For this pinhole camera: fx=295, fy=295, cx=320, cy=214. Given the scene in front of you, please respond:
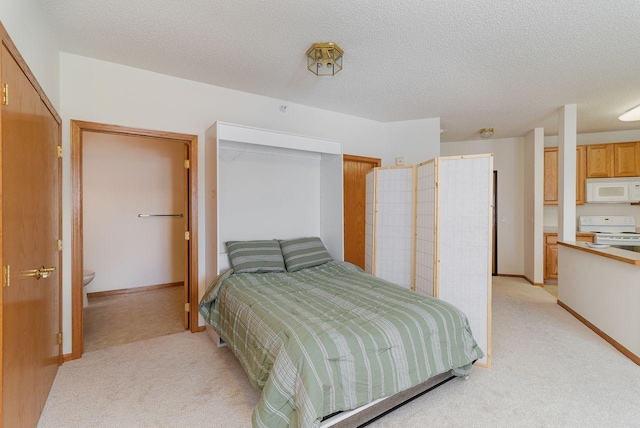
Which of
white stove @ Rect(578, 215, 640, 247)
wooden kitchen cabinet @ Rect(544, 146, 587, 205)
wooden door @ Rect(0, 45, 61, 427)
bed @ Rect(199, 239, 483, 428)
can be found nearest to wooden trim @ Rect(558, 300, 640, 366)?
bed @ Rect(199, 239, 483, 428)

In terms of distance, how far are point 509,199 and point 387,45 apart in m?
4.60

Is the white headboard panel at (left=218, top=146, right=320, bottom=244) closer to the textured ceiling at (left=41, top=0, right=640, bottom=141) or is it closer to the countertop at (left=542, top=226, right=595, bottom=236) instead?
the textured ceiling at (left=41, top=0, right=640, bottom=141)

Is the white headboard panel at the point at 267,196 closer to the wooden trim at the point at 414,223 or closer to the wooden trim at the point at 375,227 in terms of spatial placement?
the wooden trim at the point at 375,227

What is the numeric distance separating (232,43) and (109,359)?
2.90 meters

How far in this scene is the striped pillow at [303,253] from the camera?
3.26 metres

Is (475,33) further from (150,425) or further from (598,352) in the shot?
(150,425)

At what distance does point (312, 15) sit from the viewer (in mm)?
2066

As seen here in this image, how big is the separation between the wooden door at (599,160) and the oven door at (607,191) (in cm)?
14

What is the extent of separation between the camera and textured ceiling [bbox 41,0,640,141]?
6.61 feet

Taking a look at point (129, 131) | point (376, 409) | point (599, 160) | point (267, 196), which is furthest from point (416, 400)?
point (599, 160)

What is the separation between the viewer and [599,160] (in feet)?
16.1

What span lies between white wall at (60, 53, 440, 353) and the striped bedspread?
1.23 meters

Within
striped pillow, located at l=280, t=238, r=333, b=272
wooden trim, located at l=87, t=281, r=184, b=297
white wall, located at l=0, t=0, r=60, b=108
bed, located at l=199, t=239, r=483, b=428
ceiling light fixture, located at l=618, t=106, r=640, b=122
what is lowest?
wooden trim, located at l=87, t=281, r=184, b=297

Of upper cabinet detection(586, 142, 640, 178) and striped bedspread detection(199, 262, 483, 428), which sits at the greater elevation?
upper cabinet detection(586, 142, 640, 178)
